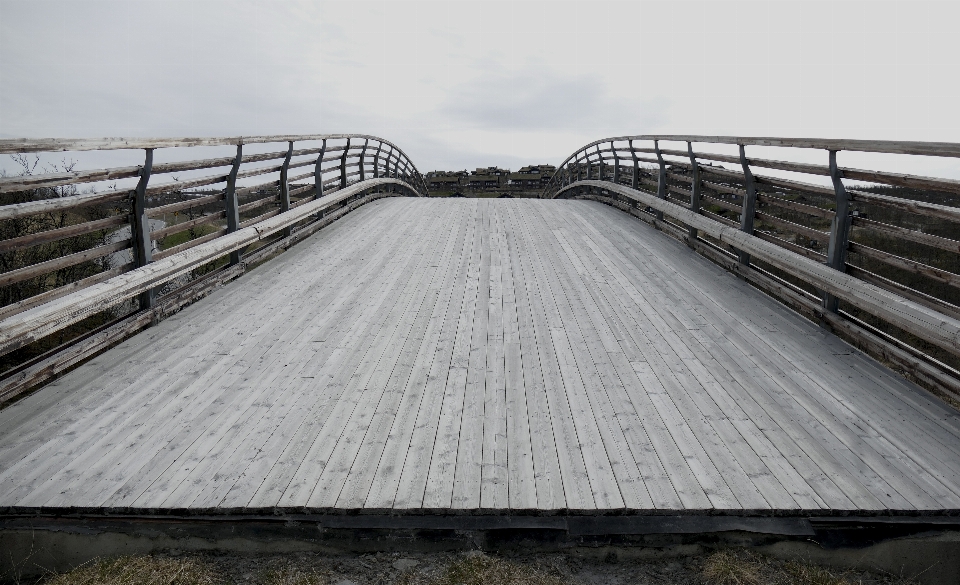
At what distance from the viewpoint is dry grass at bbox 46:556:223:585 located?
2.46 meters

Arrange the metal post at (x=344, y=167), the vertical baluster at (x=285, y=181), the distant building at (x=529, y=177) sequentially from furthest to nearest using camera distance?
the distant building at (x=529, y=177) < the metal post at (x=344, y=167) < the vertical baluster at (x=285, y=181)

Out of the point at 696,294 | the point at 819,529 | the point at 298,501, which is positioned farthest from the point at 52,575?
the point at 696,294

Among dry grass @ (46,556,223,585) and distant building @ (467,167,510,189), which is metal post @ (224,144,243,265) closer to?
dry grass @ (46,556,223,585)

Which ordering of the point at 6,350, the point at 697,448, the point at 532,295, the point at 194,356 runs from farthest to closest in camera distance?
the point at 532,295 < the point at 194,356 < the point at 6,350 < the point at 697,448

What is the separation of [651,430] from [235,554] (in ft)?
6.78

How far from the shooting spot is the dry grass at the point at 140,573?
2463 mm

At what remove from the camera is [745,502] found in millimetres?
2672

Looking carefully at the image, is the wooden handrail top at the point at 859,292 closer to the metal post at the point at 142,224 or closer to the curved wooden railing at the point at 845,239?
the curved wooden railing at the point at 845,239

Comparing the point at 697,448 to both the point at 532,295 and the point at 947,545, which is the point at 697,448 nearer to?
the point at 947,545

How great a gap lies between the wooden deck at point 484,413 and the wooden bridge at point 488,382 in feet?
0.05

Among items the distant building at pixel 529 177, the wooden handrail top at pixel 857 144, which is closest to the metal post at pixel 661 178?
the wooden handrail top at pixel 857 144

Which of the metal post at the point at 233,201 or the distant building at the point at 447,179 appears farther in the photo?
the distant building at the point at 447,179

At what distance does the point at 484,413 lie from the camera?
3.45m

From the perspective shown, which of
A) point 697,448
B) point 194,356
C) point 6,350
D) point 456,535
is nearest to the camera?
point 456,535
